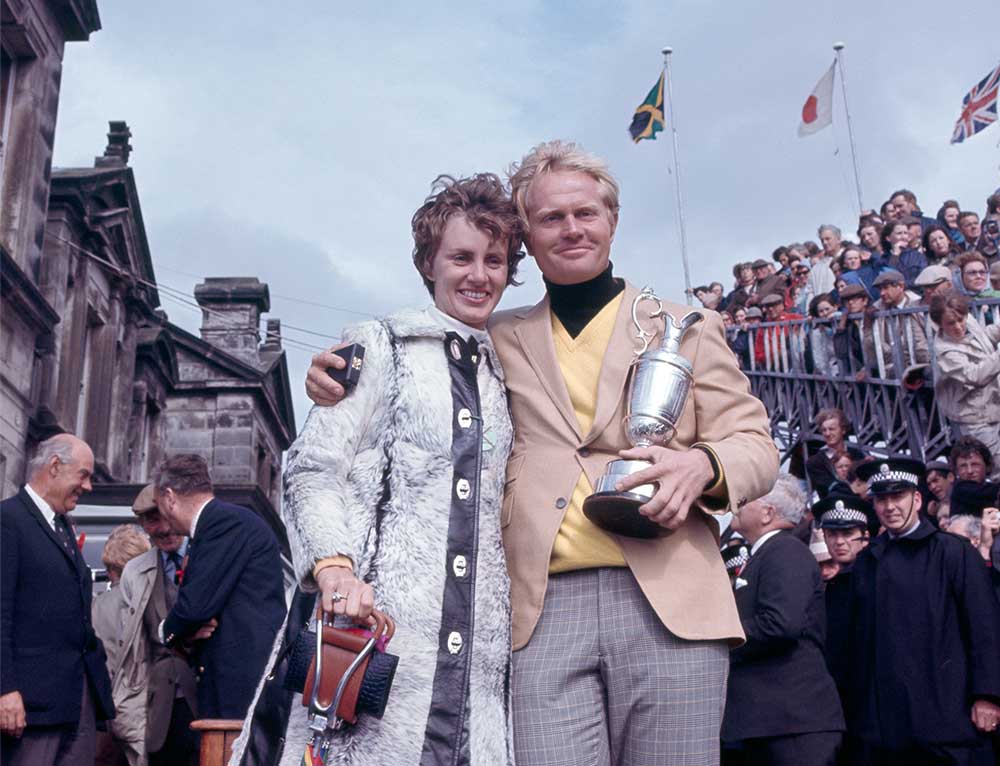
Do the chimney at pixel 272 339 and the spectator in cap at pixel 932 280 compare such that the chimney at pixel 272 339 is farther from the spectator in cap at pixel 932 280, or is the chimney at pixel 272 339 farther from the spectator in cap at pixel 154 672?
the spectator in cap at pixel 154 672

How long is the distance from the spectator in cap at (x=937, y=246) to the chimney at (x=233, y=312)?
24000 millimetres

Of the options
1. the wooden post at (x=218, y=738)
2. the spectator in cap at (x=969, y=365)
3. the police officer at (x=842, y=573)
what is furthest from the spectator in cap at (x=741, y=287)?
the wooden post at (x=218, y=738)

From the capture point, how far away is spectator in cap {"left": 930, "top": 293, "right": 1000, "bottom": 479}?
1038cm

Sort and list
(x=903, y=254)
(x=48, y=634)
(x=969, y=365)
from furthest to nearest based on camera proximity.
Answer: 1. (x=903, y=254)
2. (x=969, y=365)
3. (x=48, y=634)

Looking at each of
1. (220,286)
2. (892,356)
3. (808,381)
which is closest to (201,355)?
(220,286)

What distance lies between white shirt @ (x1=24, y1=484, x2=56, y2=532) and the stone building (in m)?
11.1

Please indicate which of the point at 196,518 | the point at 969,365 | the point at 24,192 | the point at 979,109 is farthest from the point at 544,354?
the point at 979,109

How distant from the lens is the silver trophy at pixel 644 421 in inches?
117

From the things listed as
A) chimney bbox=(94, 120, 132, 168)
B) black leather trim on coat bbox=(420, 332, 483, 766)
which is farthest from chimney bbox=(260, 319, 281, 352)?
black leather trim on coat bbox=(420, 332, 483, 766)

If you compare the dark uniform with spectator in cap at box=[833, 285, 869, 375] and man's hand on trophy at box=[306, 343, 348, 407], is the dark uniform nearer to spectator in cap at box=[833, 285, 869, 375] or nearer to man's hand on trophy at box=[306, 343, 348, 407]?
man's hand on trophy at box=[306, 343, 348, 407]

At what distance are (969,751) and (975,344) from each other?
5555mm

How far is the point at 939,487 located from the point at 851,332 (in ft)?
14.7

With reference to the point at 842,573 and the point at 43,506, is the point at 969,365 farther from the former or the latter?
the point at 43,506

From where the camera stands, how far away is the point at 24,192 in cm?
1775
